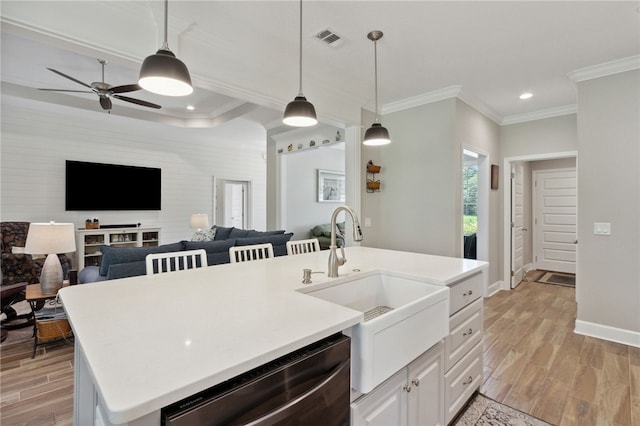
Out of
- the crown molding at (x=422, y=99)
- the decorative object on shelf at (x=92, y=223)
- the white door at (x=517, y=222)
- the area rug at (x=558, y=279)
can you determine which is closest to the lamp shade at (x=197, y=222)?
the decorative object on shelf at (x=92, y=223)

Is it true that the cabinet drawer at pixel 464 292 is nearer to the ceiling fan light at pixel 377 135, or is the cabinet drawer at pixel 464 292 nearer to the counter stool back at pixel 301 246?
the ceiling fan light at pixel 377 135

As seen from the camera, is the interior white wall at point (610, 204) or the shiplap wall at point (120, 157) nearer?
the interior white wall at point (610, 204)

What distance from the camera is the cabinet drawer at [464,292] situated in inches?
70.0

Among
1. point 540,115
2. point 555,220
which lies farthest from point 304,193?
point 555,220

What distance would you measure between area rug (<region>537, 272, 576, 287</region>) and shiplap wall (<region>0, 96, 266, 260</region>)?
19.4 ft

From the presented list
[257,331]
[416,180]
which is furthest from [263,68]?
[257,331]

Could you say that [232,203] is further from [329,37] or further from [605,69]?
[605,69]

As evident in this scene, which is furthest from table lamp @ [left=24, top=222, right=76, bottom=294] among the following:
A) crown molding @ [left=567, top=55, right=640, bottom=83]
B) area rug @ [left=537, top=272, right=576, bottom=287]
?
area rug @ [left=537, top=272, right=576, bottom=287]

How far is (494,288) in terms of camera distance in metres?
4.70

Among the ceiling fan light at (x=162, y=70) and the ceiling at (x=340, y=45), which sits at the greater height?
the ceiling at (x=340, y=45)

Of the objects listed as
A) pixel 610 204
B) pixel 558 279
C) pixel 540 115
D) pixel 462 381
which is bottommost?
pixel 558 279

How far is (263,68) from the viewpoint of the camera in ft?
9.27

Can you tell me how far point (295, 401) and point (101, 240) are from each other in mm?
6062

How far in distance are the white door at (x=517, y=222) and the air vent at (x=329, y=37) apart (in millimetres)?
3800
